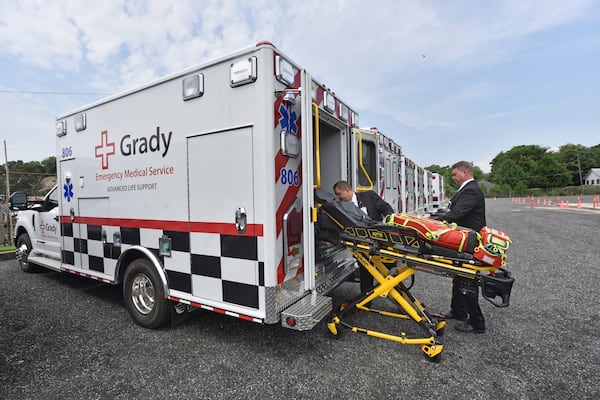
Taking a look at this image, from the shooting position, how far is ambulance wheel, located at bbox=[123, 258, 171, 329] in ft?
10.3

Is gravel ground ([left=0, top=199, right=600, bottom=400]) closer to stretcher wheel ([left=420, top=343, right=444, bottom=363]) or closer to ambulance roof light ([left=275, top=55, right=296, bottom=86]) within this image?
stretcher wheel ([left=420, top=343, right=444, bottom=363])

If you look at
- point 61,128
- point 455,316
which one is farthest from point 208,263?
point 61,128

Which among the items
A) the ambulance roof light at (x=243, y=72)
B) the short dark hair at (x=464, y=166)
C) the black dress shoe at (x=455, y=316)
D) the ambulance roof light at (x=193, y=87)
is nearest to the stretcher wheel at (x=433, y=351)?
the black dress shoe at (x=455, y=316)

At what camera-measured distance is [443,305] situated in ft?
13.0

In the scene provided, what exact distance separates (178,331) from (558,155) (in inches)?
3589

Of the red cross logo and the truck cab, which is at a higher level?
the red cross logo

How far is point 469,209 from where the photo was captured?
3.21m

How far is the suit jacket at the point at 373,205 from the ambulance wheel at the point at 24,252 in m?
5.61

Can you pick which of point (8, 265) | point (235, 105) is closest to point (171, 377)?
point (235, 105)

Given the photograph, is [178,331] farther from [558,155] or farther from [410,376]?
[558,155]

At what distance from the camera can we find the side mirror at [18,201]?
530 cm

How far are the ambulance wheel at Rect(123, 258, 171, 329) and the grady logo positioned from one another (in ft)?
3.69

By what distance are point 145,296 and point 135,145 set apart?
1.58 m

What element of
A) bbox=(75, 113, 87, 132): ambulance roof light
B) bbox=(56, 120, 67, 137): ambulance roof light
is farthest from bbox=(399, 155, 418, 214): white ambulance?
bbox=(56, 120, 67, 137): ambulance roof light
